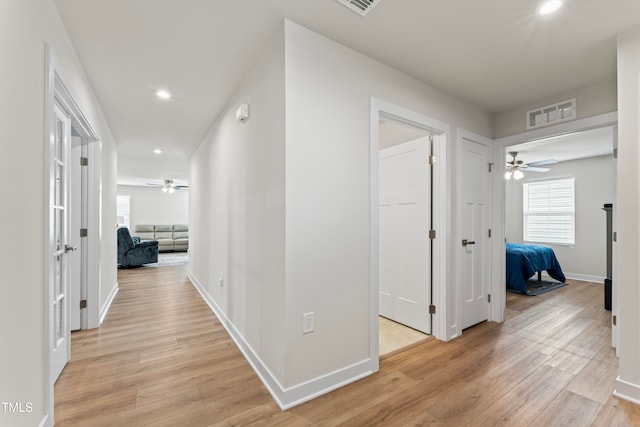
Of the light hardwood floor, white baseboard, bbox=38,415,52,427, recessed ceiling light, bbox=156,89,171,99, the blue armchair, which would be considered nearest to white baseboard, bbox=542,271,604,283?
the light hardwood floor

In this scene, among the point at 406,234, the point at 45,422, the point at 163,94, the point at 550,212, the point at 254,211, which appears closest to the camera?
the point at 45,422

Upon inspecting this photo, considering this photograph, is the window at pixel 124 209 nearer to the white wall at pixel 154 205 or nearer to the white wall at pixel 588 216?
the white wall at pixel 154 205

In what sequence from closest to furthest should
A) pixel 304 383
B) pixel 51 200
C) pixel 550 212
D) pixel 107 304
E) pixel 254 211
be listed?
1. pixel 51 200
2. pixel 304 383
3. pixel 254 211
4. pixel 107 304
5. pixel 550 212

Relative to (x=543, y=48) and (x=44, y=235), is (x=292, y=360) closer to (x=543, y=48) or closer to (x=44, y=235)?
(x=44, y=235)

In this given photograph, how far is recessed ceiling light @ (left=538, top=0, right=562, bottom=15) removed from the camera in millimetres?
1624

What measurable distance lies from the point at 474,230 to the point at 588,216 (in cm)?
438

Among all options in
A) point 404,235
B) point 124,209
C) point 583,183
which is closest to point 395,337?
point 404,235

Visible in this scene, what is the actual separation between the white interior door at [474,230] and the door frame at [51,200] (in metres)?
3.19

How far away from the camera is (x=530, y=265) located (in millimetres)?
4543

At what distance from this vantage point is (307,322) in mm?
1808

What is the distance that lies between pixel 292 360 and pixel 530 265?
4.60 m

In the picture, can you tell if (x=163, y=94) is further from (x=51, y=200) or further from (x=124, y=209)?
(x=124, y=209)

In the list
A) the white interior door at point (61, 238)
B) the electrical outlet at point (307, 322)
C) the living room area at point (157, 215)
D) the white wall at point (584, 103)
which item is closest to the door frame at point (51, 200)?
the white interior door at point (61, 238)

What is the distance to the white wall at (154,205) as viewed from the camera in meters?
10.2
